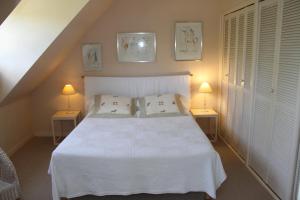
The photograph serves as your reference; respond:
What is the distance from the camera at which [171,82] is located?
13.1 feet

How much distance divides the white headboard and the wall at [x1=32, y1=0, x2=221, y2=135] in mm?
151

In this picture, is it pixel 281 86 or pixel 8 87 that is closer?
pixel 281 86

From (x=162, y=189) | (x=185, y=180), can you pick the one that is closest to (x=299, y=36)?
(x=185, y=180)

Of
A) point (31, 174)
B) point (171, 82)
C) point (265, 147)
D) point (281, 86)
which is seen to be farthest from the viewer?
point (171, 82)

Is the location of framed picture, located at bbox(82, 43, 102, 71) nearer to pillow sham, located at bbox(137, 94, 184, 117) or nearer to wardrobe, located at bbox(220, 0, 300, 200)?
pillow sham, located at bbox(137, 94, 184, 117)

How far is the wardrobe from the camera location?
2.17 meters

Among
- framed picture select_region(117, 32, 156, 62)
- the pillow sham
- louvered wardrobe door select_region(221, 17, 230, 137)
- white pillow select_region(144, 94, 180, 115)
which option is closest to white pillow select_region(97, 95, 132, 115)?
the pillow sham

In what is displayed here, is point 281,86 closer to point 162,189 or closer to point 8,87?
point 162,189

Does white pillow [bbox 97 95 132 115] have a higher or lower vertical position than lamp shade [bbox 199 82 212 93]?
lower

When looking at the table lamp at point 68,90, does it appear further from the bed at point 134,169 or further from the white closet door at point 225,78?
the white closet door at point 225,78


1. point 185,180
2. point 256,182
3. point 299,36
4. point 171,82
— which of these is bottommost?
point 256,182

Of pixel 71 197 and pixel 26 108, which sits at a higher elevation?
pixel 26 108

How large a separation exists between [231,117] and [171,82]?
106 cm

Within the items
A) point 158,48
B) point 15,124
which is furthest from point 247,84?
point 15,124
